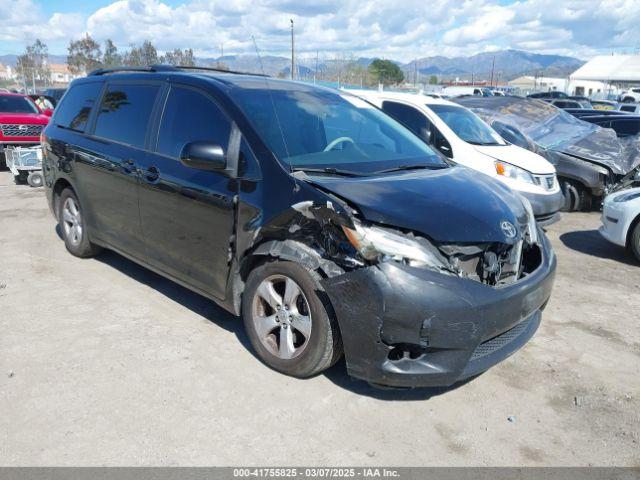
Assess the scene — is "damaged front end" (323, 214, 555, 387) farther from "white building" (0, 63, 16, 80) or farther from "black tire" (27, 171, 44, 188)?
"white building" (0, 63, 16, 80)

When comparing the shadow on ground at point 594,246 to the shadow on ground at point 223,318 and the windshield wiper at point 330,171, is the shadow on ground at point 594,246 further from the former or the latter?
the windshield wiper at point 330,171

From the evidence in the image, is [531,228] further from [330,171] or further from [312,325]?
[312,325]

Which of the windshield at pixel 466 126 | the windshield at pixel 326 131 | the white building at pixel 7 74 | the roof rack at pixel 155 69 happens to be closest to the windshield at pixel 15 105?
the roof rack at pixel 155 69

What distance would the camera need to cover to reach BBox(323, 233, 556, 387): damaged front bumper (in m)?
2.84

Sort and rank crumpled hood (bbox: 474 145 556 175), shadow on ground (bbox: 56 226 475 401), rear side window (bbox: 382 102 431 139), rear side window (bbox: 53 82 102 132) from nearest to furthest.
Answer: shadow on ground (bbox: 56 226 475 401), rear side window (bbox: 53 82 102 132), crumpled hood (bbox: 474 145 556 175), rear side window (bbox: 382 102 431 139)

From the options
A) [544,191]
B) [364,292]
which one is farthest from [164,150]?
[544,191]

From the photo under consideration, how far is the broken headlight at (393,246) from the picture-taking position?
2.91 metres

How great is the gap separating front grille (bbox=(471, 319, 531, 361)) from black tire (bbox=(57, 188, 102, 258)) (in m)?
4.09

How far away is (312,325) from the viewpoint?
321 centimetres

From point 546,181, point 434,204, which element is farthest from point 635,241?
point 434,204

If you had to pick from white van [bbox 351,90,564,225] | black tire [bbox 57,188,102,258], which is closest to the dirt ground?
black tire [bbox 57,188,102,258]

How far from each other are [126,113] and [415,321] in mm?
3202

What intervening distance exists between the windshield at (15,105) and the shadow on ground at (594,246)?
41.2 ft

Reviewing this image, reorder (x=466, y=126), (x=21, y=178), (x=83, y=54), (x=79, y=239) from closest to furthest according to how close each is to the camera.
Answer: (x=79, y=239)
(x=466, y=126)
(x=21, y=178)
(x=83, y=54)
